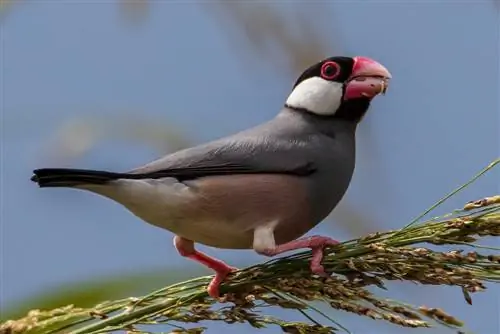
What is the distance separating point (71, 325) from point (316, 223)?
Answer: 69cm

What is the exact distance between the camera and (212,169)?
153 centimetres

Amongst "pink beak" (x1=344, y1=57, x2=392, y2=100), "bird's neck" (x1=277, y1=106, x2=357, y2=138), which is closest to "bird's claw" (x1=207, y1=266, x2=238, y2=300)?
"bird's neck" (x1=277, y1=106, x2=357, y2=138)

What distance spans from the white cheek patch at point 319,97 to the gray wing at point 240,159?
6.6 inches

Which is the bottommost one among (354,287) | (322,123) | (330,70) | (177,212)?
(354,287)

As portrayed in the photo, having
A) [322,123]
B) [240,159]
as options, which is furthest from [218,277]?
[322,123]

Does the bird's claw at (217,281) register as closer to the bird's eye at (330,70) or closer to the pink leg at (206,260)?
the pink leg at (206,260)

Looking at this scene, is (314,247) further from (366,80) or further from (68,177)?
(366,80)

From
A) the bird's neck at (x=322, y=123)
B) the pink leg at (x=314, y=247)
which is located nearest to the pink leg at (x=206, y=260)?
the pink leg at (x=314, y=247)

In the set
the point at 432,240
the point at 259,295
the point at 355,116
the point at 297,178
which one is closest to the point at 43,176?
the point at 259,295

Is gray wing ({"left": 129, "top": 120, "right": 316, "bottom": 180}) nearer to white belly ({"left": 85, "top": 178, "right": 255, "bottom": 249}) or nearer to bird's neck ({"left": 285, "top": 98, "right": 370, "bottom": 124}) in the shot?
white belly ({"left": 85, "top": 178, "right": 255, "bottom": 249})

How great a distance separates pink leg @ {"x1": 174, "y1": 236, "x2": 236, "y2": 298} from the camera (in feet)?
4.34

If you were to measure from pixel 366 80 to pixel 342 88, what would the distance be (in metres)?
0.06

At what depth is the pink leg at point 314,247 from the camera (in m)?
1.15

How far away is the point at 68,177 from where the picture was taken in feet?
4.36
